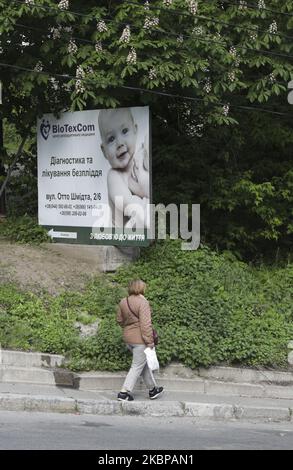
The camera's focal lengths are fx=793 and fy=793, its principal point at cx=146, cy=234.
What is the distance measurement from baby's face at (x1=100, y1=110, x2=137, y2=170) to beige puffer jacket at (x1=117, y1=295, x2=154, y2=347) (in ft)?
13.0

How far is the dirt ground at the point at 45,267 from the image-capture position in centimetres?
1287

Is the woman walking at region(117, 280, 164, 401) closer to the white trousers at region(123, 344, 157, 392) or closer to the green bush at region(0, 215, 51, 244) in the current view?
the white trousers at region(123, 344, 157, 392)

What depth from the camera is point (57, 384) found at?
10477 millimetres

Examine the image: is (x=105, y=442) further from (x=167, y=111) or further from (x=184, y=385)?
(x=167, y=111)

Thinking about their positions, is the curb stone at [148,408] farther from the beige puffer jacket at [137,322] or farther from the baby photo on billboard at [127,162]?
the baby photo on billboard at [127,162]

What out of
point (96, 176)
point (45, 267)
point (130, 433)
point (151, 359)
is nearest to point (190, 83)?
point (96, 176)

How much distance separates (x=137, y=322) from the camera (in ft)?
33.0

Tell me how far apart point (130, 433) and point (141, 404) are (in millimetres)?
1248

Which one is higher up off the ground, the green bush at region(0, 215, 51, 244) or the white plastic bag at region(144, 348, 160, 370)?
the green bush at region(0, 215, 51, 244)

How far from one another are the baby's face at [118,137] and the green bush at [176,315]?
169 centimetres

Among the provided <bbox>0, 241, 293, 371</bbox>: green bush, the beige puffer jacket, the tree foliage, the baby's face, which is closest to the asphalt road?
the beige puffer jacket

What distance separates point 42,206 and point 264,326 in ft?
16.2

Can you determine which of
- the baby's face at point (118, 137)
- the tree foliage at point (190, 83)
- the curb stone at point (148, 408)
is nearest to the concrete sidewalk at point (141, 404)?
the curb stone at point (148, 408)

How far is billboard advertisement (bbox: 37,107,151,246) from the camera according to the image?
1338 cm
